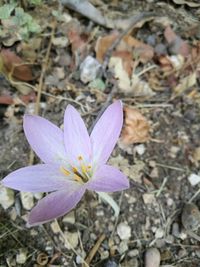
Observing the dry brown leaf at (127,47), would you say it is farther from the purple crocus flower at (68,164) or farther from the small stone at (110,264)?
the small stone at (110,264)

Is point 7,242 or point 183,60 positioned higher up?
point 183,60

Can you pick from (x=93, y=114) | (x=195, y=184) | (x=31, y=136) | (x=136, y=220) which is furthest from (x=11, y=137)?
(x=195, y=184)

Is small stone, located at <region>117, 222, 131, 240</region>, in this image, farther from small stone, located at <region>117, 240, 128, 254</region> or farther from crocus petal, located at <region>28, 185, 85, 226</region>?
crocus petal, located at <region>28, 185, 85, 226</region>

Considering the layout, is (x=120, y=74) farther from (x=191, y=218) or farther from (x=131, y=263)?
(x=131, y=263)

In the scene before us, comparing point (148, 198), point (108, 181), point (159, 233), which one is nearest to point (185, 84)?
point (148, 198)

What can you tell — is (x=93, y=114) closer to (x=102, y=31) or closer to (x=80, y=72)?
(x=80, y=72)
